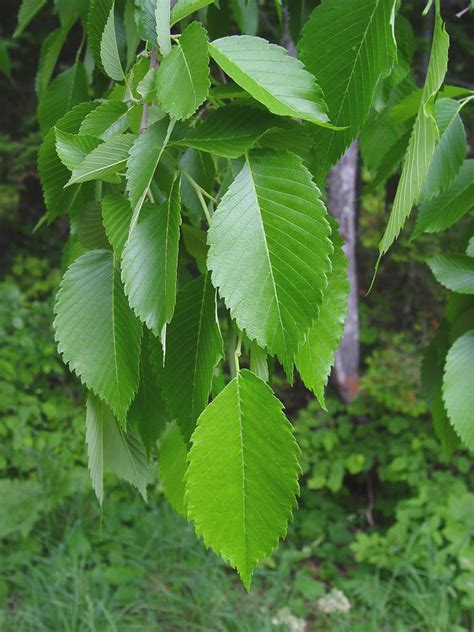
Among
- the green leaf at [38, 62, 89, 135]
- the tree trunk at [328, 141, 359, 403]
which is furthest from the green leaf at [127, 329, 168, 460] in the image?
the tree trunk at [328, 141, 359, 403]

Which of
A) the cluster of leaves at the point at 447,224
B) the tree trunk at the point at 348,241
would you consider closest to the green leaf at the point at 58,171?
the cluster of leaves at the point at 447,224

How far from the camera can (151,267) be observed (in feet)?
1.19

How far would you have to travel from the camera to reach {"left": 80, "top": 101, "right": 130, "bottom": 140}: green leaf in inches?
15.6

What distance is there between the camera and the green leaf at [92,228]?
1.44ft

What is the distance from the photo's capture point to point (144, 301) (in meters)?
0.36

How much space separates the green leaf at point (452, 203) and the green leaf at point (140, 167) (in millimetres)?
375

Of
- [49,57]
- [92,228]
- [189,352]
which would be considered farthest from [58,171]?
[49,57]

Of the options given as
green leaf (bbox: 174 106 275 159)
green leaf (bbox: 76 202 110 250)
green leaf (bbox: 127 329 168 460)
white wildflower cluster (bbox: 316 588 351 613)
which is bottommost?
white wildflower cluster (bbox: 316 588 351 613)

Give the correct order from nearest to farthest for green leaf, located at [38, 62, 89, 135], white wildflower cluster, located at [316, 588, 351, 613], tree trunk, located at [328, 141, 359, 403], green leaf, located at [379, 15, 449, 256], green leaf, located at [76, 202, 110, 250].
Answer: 1. green leaf, located at [379, 15, 449, 256]
2. green leaf, located at [76, 202, 110, 250]
3. green leaf, located at [38, 62, 89, 135]
4. white wildflower cluster, located at [316, 588, 351, 613]
5. tree trunk, located at [328, 141, 359, 403]

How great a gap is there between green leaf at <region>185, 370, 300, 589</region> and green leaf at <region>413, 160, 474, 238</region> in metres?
0.38

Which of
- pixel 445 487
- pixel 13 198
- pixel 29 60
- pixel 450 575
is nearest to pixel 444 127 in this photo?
pixel 450 575

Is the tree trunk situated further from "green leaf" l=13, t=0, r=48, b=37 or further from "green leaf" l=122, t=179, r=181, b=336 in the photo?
"green leaf" l=122, t=179, r=181, b=336

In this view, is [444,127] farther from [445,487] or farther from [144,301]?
[445,487]

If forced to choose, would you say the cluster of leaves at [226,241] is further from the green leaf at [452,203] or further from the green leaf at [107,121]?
the green leaf at [452,203]
